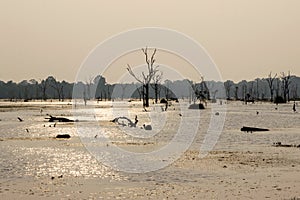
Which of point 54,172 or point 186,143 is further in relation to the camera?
point 186,143

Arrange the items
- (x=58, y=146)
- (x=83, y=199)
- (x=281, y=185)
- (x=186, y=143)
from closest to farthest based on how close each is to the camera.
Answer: (x=83, y=199) → (x=281, y=185) → (x=58, y=146) → (x=186, y=143)

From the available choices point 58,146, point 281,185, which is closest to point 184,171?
point 281,185

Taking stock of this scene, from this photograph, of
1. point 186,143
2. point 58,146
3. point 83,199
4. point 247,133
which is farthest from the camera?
point 247,133

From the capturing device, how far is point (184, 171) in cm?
2386

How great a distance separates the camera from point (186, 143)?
38500 mm

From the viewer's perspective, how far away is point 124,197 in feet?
58.1

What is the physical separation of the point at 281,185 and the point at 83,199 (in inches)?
290

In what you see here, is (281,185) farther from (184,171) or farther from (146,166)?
(146,166)

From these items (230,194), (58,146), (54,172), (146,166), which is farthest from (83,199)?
(58,146)

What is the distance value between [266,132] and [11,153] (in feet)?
85.8

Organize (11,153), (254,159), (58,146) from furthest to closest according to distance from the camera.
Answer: (58,146), (11,153), (254,159)

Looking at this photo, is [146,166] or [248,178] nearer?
[248,178]

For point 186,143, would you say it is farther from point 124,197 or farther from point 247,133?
point 124,197

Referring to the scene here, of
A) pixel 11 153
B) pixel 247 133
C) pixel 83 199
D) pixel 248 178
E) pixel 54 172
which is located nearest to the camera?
pixel 83 199
